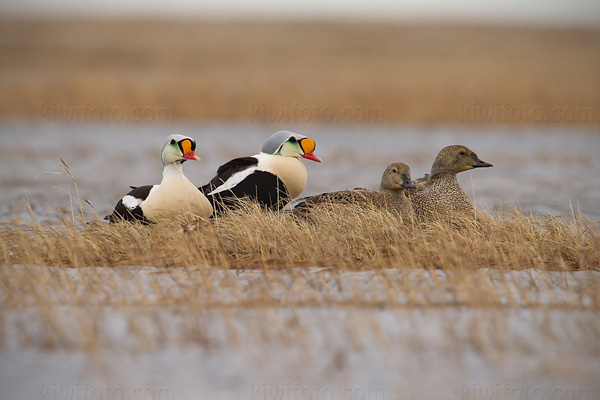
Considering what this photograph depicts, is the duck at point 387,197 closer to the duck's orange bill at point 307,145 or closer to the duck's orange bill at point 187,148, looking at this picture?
the duck's orange bill at point 307,145

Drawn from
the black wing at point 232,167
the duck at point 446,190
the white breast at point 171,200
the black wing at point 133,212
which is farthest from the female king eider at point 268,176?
the duck at point 446,190

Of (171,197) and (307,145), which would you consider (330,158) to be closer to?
(307,145)

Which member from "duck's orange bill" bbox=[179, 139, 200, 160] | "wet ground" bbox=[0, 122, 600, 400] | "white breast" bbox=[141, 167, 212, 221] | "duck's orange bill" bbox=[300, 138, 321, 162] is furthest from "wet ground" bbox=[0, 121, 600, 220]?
"wet ground" bbox=[0, 122, 600, 400]

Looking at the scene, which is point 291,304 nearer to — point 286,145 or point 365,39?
point 286,145

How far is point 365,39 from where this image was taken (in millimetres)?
54719

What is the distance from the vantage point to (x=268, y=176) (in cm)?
641

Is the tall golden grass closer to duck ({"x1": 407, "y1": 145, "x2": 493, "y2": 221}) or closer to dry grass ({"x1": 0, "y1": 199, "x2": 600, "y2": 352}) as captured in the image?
dry grass ({"x1": 0, "y1": 199, "x2": 600, "y2": 352})

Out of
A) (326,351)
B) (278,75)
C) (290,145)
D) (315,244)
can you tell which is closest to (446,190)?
(290,145)

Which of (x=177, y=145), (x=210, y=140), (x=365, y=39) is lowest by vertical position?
(x=210, y=140)

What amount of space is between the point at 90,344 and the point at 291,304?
1177mm

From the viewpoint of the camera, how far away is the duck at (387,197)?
6.16 metres

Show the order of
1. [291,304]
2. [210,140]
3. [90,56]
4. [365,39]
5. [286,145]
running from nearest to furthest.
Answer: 1. [291,304]
2. [286,145]
3. [210,140]
4. [90,56]
5. [365,39]

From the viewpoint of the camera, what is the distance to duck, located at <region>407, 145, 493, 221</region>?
21.0 feet

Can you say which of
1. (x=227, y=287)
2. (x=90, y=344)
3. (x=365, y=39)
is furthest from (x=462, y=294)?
(x=365, y=39)
